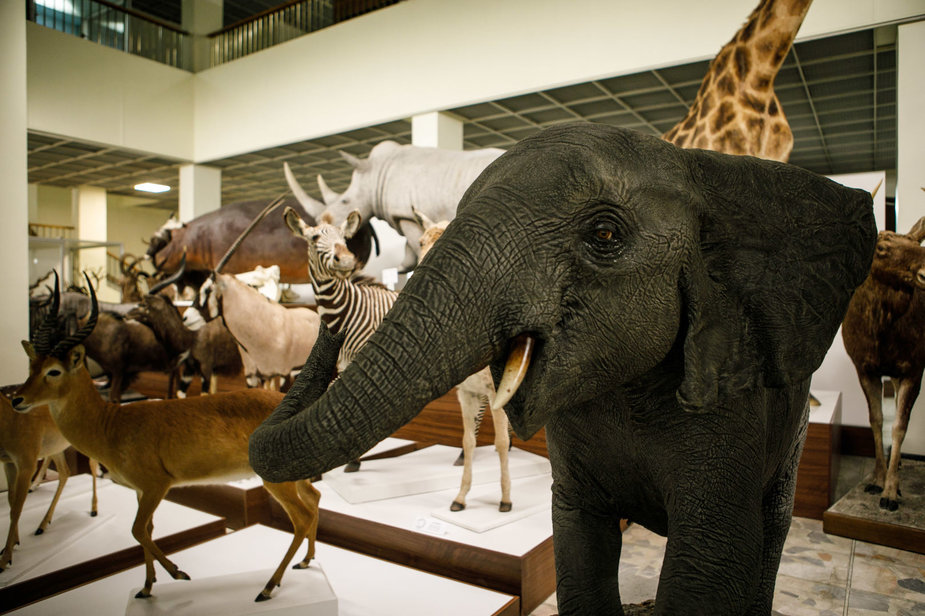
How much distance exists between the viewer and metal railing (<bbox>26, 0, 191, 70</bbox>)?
247 inches

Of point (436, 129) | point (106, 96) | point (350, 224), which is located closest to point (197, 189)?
point (106, 96)

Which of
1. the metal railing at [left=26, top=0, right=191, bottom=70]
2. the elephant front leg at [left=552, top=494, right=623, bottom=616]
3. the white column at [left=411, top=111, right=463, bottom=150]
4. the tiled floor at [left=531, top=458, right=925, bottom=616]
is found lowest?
the tiled floor at [left=531, top=458, right=925, bottom=616]

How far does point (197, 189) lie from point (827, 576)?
7143mm

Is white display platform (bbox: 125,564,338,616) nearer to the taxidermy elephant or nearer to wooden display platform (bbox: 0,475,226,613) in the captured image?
wooden display platform (bbox: 0,475,226,613)

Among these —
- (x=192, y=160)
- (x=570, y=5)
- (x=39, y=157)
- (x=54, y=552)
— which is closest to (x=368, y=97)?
(x=570, y=5)

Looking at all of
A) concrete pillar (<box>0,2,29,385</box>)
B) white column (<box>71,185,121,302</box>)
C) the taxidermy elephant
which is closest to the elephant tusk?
the taxidermy elephant

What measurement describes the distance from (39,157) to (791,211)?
7947 mm

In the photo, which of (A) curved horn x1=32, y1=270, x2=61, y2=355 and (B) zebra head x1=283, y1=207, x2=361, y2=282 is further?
(B) zebra head x1=283, y1=207, x2=361, y2=282

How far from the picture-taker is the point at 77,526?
214 cm

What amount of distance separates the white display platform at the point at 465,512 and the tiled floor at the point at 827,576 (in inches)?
8.8

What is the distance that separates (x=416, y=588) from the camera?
72.1 inches

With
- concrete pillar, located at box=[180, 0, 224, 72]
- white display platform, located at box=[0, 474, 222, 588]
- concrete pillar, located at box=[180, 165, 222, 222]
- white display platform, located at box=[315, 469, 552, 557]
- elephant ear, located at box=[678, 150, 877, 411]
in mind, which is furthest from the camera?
concrete pillar, located at box=[180, 0, 224, 72]

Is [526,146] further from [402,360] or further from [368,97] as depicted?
[368,97]

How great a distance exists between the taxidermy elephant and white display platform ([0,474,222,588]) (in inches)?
64.3
